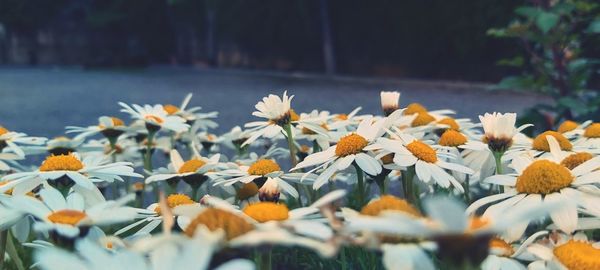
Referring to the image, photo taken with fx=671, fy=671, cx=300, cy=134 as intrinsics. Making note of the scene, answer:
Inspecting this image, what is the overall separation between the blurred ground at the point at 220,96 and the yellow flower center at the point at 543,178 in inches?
147

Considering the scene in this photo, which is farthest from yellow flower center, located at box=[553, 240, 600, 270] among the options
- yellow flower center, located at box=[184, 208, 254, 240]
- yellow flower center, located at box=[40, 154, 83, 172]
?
yellow flower center, located at box=[40, 154, 83, 172]

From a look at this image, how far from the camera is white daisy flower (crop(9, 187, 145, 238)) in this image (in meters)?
0.69

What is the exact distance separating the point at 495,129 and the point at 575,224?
11.0 inches

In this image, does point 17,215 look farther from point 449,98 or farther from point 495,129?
point 449,98

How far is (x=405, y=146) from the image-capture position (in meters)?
1.04

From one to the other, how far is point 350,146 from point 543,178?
28 centimetres

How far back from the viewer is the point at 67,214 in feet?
2.39

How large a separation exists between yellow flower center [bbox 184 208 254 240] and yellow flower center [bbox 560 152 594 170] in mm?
625

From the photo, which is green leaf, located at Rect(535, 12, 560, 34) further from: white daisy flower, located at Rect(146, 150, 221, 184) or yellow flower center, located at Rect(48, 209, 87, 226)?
yellow flower center, located at Rect(48, 209, 87, 226)

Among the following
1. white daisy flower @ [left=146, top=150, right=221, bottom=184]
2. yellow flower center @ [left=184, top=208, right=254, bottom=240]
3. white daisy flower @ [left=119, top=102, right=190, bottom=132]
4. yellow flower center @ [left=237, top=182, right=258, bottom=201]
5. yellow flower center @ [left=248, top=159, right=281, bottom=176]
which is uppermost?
yellow flower center @ [left=184, top=208, right=254, bottom=240]

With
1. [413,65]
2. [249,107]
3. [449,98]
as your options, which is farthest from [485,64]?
[249,107]

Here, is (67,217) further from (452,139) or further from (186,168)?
(452,139)

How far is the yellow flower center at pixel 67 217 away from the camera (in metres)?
0.72

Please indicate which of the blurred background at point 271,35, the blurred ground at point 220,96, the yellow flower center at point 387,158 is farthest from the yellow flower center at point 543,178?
the blurred background at point 271,35
